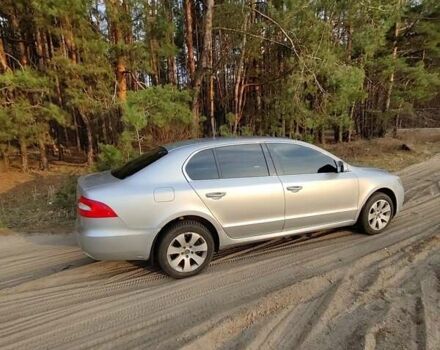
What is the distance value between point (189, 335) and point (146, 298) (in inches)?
30.3

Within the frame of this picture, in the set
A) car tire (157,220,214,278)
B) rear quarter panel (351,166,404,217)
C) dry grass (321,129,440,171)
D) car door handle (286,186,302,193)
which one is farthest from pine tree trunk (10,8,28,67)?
rear quarter panel (351,166,404,217)

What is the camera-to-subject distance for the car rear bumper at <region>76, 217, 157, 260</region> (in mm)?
3543

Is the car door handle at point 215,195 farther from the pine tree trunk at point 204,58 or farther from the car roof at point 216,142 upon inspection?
the pine tree trunk at point 204,58

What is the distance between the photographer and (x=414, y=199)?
6523 millimetres

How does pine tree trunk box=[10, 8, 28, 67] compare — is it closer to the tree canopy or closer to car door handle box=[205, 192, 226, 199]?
the tree canopy

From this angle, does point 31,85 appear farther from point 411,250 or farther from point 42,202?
point 411,250

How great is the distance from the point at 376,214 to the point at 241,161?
7.17 ft

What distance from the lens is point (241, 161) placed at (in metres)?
4.12

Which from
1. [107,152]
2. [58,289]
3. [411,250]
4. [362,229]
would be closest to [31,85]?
[107,152]

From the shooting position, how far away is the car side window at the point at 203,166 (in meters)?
3.87

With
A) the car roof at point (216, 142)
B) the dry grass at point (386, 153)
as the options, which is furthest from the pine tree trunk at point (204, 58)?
the car roof at point (216, 142)

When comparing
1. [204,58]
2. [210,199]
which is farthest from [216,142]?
[204,58]

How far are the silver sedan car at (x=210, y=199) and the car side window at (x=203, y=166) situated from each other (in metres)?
0.01

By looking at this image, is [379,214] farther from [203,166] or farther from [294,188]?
[203,166]
